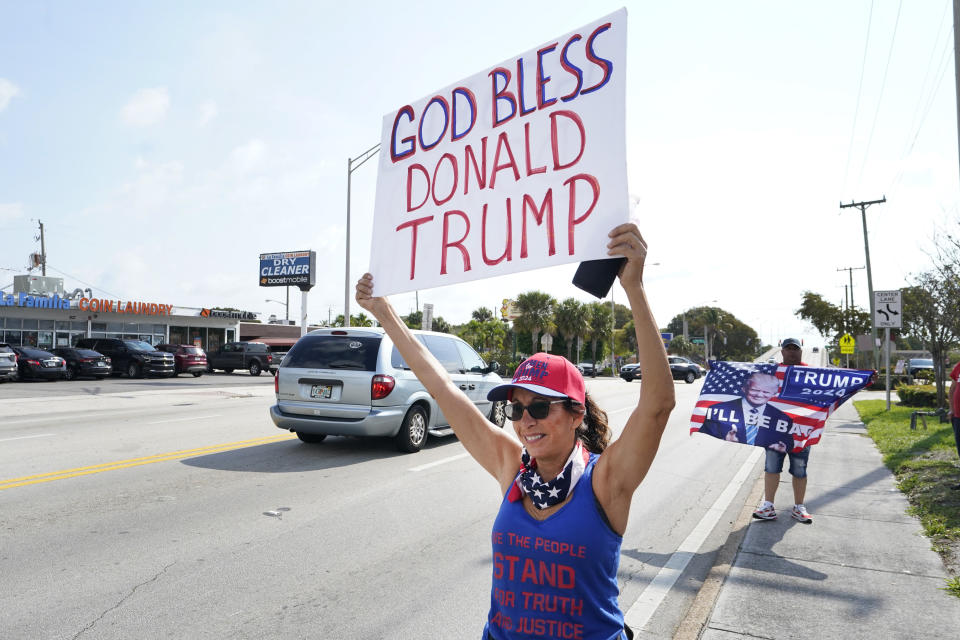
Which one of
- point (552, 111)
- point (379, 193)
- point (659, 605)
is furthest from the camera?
point (659, 605)

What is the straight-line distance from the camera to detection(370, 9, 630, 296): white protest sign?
2146mm

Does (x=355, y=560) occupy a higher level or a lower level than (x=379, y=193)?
lower

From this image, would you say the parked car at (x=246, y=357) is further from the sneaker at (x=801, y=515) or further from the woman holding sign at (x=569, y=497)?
the woman holding sign at (x=569, y=497)

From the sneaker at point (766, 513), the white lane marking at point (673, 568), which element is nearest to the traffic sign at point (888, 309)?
the white lane marking at point (673, 568)

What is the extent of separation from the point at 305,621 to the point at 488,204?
2.78m

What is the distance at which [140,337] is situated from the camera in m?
43.4

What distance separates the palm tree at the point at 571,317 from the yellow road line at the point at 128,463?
4981 centimetres

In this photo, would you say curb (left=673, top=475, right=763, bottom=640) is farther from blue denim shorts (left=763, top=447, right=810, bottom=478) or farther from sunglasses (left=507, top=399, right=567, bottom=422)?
sunglasses (left=507, top=399, right=567, bottom=422)

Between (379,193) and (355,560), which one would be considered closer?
(379,193)

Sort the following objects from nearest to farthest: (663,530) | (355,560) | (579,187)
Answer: (579,187) < (355,560) < (663,530)

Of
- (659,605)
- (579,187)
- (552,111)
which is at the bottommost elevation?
(659,605)

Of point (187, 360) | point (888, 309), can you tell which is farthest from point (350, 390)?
point (187, 360)

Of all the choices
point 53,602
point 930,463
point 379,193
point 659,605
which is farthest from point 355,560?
point 930,463

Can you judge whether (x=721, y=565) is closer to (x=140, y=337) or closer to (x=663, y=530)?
(x=663, y=530)
